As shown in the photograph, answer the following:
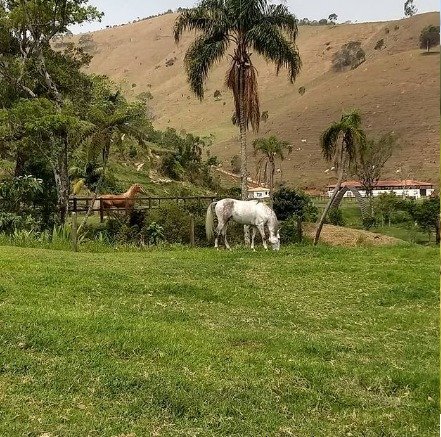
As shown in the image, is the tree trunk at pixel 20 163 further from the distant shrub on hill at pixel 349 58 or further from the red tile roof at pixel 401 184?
the distant shrub on hill at pixel 349 58

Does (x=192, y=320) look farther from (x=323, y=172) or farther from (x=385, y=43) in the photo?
(x=385, y=43)

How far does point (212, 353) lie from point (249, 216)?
36.1 feet

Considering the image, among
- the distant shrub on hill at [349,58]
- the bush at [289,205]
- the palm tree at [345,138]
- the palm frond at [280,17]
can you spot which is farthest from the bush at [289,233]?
the distant shrub on hill at [349,58]

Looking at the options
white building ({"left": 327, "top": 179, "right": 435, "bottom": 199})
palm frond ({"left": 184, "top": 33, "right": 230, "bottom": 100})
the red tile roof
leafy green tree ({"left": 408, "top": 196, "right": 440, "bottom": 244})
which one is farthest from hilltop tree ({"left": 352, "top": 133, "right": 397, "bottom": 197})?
palm frond ({"left": 184, "top": 33, "right": 230, "bottom": 100})

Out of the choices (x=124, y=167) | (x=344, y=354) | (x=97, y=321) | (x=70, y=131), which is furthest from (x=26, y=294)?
(x=124, y=167)

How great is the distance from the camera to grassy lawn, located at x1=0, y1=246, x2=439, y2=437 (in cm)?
538

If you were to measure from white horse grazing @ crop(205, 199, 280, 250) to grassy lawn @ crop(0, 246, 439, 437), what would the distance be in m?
4.91

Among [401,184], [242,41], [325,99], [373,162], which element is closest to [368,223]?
[373,162]

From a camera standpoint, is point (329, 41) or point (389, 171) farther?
point (329, 41)

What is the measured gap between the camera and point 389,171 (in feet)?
264

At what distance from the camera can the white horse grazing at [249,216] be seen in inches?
682

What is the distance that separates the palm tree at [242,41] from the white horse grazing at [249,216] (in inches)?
137

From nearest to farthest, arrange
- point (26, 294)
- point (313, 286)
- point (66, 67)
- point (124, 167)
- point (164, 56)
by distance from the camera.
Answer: point (26, 294) → point (313, 286) → point (66, 67) → point (124, 167) → point (164, 56)

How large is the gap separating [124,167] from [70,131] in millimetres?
26900
